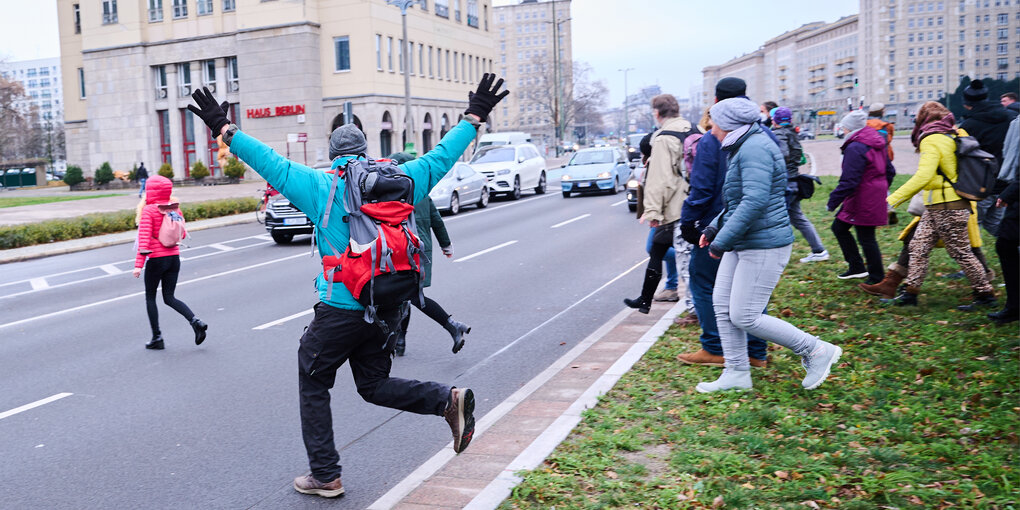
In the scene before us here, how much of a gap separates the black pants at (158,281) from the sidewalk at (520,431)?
3.97 metres

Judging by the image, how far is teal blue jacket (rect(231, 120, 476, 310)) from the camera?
425 cm

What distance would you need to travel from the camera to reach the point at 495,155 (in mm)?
31406

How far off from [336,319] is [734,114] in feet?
9.20

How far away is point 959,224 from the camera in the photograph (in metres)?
7.76

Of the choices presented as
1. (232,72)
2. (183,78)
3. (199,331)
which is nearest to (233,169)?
(232,72)

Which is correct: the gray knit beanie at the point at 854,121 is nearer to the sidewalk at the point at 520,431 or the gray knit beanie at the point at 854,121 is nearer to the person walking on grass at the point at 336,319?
the sidewalk at the point at 520,431

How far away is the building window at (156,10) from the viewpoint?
5617cm

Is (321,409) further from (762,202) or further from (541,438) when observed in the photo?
(762,202)

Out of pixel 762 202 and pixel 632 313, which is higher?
pixel 762 202

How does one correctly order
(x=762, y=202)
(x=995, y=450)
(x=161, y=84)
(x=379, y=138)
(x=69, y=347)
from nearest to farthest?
(x=995, y=450), (x=762, y=202), (x=69, y=347), (x=379, y=138), (x=161, y=84)

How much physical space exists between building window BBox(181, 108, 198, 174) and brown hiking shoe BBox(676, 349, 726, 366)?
54.1 metres

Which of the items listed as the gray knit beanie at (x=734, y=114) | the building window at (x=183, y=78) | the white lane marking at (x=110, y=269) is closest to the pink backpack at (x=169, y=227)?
the gray knit beanie at (x=734, y=114)

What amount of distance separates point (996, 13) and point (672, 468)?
311 centimetres

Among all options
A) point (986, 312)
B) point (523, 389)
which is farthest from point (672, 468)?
point (986, 312)
